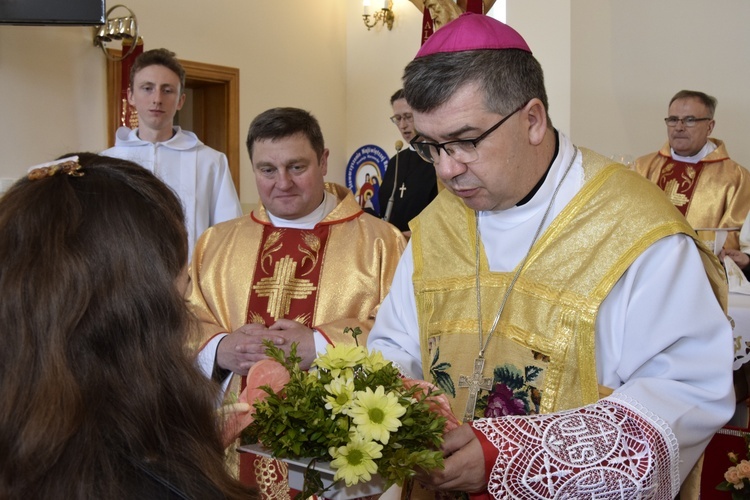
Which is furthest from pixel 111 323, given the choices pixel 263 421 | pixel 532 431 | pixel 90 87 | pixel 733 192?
pixel 90 87

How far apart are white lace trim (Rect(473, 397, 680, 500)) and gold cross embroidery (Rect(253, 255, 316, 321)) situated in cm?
165

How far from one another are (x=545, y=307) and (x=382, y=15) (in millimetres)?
8013

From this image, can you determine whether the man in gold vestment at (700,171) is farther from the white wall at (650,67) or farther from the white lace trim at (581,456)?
the white lace trim at (581,456)

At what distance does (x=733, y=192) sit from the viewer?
21.8ft

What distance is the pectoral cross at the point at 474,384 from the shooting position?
2.23m

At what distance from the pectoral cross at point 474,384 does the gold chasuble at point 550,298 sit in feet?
0.04

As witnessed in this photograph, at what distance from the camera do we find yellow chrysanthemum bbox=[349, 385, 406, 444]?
1557 mm

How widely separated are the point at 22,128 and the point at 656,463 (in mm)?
6512

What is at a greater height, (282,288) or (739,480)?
(282,288)

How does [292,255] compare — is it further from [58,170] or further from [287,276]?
[58,170]

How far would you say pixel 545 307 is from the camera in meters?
2.18

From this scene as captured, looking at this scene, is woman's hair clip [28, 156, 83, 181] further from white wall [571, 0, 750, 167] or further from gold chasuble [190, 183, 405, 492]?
white wall [571, 0, 750, 167]

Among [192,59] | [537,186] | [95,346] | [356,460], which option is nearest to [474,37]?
[537,186]

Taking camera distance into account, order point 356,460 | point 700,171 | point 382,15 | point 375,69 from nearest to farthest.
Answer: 1. point 356,460
2. point 700,171
3. point 382,15
4. point 375,69
